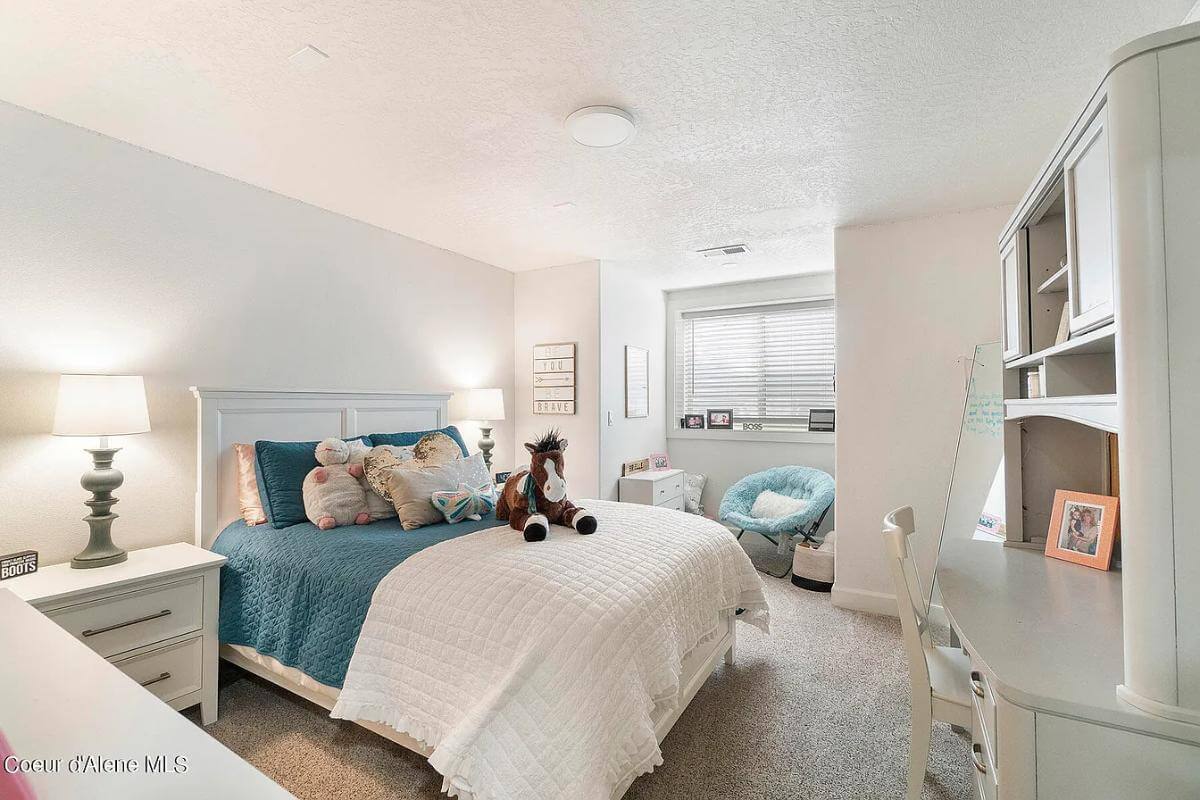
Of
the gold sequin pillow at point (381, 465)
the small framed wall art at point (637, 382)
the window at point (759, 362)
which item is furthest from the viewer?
the window at point (759, 362)

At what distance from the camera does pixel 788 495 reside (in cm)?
450

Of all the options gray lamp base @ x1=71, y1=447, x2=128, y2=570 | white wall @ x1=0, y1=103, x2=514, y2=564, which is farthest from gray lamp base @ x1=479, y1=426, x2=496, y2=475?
gray lamp base @ x1=71, y1=447, x2=128, y2=570

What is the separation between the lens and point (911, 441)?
10.8 feet

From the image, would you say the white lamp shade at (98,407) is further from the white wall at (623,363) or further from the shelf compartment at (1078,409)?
the shelf compartment at (1078,409)

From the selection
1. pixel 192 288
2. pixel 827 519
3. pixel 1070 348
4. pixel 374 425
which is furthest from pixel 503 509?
pixel 827 519

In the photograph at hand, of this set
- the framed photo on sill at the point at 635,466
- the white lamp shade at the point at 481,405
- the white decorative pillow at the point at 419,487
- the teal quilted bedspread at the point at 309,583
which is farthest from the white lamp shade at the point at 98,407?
the framed photo on sill at the point at 635,466

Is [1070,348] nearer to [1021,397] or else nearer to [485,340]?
[1021,397]

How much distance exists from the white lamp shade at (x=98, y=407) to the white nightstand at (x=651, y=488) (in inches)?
122

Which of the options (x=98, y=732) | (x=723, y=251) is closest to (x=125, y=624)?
(x=98, y=732)

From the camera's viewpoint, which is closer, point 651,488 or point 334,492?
point 334,492

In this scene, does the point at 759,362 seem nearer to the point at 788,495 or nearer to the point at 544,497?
the point at 788,495

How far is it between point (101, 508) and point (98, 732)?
6.74 feet

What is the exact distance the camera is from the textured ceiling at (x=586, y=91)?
163cm

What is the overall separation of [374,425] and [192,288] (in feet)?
3.92
